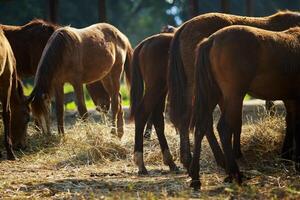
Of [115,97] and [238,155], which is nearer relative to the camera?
[238,155]

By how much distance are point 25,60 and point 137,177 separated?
5865 mm

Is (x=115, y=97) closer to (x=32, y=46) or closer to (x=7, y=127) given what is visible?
(x=32, y=46)

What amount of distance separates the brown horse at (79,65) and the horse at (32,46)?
1.59 feet

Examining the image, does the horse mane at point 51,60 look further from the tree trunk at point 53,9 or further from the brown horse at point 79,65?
the tree trunk at point 53,9

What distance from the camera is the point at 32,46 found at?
42.2 ft

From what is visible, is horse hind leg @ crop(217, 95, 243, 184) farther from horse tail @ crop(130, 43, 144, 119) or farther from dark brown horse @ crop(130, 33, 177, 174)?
horse tail @ crop(130, 43, 144, 119)

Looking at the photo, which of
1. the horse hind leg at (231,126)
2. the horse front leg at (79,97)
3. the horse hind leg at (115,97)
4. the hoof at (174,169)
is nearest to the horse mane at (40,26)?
the horse hind leg at (115,97)

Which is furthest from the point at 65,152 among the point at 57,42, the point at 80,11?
the point at 80,11

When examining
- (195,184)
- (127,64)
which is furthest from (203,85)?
(127,64)

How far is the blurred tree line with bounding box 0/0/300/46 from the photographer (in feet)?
97.5

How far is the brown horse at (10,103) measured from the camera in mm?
9664

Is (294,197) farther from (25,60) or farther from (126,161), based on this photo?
(25,60)

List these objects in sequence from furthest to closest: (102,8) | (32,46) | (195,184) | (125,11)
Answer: (125,11), (102,8), (32,46), (195,184)

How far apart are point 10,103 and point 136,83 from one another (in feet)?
8.77
